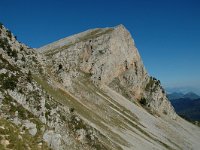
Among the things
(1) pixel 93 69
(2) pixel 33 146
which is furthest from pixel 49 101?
(1) pixel 93 69

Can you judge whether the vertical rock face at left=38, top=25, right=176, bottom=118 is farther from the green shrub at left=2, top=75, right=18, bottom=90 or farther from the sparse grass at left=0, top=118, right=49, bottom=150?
the sparse grass at left=0, top=118, right=49, bottom=150

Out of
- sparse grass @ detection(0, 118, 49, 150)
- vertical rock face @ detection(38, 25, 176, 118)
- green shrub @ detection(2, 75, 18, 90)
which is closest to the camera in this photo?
sparse grass @ detection(0, 118, 49, 150)

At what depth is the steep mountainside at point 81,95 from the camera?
128ft

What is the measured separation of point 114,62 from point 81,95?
6791 cm

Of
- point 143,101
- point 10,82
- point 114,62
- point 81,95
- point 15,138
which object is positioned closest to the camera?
point 15,138

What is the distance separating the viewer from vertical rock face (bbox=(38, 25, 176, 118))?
13275 cm

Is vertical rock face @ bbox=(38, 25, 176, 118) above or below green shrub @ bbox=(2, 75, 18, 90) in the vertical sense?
above

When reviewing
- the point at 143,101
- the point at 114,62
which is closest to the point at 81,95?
the point at 114,62

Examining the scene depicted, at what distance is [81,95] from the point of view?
88.1 meters

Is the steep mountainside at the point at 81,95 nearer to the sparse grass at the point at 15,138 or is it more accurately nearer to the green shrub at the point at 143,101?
the green shrub at the point at 143,101

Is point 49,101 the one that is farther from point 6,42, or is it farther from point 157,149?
point 157,149

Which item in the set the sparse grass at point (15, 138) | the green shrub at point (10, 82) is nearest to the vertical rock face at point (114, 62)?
the green shrub at point (10, 82)

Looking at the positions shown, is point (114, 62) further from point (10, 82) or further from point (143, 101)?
point (10, 82)

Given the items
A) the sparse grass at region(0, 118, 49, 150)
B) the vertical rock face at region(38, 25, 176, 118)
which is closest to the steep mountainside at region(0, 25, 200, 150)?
the vertical rock face at region(38, 25, 176, 118)
